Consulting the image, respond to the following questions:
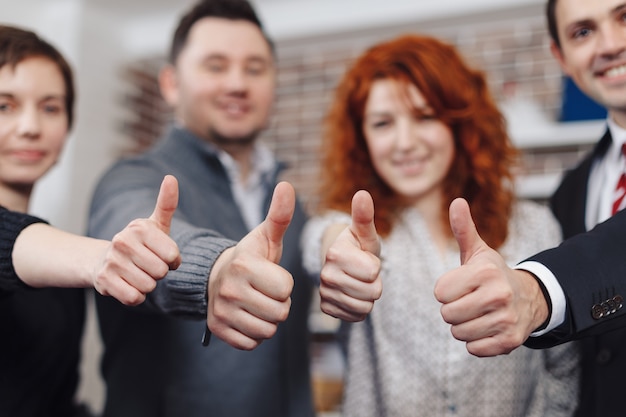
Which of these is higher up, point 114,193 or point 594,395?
point 114,193

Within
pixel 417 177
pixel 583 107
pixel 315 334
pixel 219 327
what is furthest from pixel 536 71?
pixel 219 327

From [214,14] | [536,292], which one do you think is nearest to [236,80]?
[214,14]

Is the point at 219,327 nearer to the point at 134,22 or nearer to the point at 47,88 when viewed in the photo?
the point at 47,88

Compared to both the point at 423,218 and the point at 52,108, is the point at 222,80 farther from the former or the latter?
the point at 423,218

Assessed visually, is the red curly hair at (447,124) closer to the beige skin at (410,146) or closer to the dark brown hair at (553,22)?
the beige skin at (410,146)

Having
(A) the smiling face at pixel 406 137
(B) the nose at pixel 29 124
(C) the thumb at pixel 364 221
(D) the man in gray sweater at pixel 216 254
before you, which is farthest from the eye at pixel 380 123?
(B) the nose at pixel 29 124

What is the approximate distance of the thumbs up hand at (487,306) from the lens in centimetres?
85

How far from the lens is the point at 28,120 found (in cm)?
137

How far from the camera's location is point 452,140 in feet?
5.42

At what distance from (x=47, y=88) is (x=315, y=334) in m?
2.23

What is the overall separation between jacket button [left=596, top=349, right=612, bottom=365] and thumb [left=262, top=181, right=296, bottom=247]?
0.78 metres

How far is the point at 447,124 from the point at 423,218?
0.24m

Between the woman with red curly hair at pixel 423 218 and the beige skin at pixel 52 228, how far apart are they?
1.86 feet

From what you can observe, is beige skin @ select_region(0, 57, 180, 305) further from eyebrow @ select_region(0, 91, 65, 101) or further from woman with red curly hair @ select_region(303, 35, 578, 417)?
woman with red curly hair @ select_region(303, 35, 578, 417)
